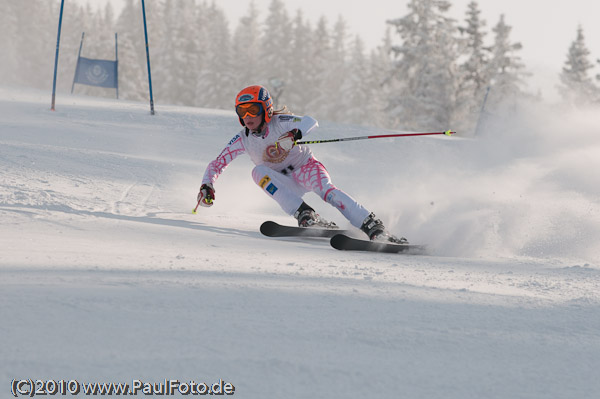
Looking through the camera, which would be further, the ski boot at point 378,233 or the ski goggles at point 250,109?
the ski goggles at point 250,109

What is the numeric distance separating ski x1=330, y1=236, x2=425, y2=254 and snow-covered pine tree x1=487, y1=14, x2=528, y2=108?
102 feet

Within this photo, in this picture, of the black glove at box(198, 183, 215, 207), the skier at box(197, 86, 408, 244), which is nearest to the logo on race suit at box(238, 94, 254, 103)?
the skier at box(197, 86, 408, 244)

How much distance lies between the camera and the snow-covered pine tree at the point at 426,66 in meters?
29.7

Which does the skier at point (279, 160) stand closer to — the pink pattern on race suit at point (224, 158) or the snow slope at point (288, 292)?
the pink pattern on race suit at point (224, 158)

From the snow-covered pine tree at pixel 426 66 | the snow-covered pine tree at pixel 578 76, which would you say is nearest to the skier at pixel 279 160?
the snow-covered pine tree at pixel 426 66

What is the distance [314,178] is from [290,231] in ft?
1.82

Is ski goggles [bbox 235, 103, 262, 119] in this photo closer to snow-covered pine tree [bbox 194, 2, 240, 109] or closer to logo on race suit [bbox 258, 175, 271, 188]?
logo on race suit [bbox 258, 175, 271, 188]

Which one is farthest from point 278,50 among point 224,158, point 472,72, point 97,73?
point 224,158

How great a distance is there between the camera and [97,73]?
665 inches

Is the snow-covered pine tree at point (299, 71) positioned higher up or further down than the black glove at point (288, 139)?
higher up

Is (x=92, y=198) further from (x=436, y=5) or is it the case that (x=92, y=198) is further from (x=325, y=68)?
(x=325, y=68)

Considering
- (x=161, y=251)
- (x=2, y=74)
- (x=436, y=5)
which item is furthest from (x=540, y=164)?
(x=2, y=74)

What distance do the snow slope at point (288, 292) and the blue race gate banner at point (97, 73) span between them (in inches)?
417

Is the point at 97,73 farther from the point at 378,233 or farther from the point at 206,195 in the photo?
the point at 378,233
